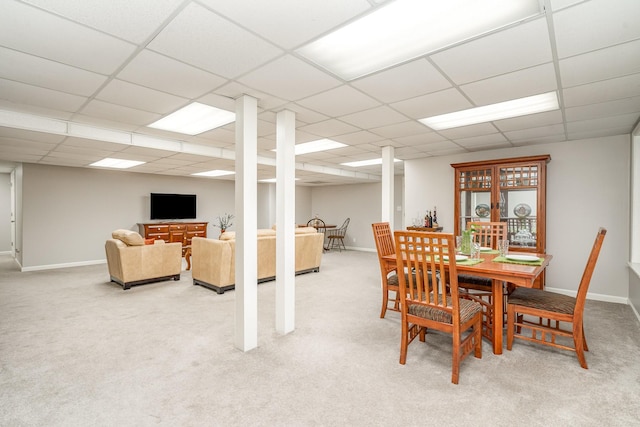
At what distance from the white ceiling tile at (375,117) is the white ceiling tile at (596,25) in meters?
1.51

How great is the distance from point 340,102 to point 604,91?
2.25m

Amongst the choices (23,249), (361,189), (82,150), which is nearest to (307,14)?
(82,150)

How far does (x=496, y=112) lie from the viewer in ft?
11.2

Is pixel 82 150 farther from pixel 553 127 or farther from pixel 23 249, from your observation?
pixel 553 127

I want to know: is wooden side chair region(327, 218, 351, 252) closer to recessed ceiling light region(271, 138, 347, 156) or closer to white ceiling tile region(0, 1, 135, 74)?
recessed ceiling light region(271, 138, 347, 156)

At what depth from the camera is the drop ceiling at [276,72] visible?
5.43 ft

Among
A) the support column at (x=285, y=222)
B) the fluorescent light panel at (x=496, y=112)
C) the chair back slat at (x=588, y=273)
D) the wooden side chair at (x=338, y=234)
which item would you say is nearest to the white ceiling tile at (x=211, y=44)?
the support column at (x=285, y=222)

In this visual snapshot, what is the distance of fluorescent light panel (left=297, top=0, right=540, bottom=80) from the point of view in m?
1.65

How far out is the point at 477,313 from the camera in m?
2.46

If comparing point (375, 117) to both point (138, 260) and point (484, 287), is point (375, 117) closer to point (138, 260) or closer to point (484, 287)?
point (484, 287)

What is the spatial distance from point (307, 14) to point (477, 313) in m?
2.40

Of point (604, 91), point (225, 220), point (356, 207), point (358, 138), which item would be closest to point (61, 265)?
point (225, 220)

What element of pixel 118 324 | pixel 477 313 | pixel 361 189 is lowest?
pixel 118 324

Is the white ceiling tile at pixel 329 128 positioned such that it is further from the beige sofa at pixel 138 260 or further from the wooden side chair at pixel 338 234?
the wooden side chair at pixel 338 234
